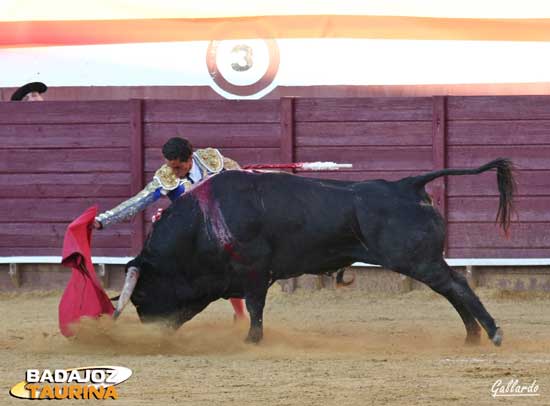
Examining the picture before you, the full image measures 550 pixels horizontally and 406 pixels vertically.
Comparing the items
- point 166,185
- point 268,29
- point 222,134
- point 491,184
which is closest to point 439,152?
point 491,184

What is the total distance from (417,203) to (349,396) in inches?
68.6

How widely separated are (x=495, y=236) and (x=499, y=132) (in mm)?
650

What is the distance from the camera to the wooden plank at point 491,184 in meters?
9.67

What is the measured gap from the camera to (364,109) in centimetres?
998

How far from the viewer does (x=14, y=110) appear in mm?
10320

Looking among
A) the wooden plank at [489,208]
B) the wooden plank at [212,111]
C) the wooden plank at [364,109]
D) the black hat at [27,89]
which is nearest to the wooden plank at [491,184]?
the wooden plank at [489,208]

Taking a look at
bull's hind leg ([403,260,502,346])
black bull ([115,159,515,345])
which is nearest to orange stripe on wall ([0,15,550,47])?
black bull ([115,159,515,345])

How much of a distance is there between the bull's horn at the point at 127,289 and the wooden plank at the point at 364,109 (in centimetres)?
297

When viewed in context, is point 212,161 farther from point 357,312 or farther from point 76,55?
point 76,55

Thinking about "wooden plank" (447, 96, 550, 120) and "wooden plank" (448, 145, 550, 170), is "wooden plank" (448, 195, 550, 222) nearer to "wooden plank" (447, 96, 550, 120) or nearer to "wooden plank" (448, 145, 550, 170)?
"wooden plank" (448, 145, 550, 170)

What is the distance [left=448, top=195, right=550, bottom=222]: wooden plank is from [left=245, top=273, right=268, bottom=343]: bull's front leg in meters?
2.75

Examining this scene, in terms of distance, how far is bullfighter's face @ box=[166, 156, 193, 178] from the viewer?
737 cm

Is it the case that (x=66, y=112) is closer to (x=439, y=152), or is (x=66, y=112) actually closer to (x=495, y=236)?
(x=439, y=152)

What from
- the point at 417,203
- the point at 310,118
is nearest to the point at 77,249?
the point at 417,203
